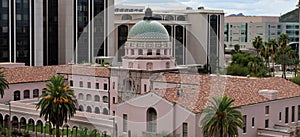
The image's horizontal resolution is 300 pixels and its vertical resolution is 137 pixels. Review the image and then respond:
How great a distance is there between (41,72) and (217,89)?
21.7 m

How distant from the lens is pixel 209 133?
105 feet

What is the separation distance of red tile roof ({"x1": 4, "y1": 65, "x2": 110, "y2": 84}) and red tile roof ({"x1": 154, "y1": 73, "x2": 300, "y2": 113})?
8.74 meters

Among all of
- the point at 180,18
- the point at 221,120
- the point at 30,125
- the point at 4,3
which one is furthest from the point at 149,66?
the point at 180,18

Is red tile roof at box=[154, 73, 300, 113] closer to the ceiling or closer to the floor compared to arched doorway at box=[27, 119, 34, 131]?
closer to the ceiling

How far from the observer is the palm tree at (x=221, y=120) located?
31422 millimetres

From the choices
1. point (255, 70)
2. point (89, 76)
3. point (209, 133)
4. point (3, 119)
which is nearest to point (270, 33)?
point (255, 70)

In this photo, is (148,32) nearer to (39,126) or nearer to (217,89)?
(217,89)

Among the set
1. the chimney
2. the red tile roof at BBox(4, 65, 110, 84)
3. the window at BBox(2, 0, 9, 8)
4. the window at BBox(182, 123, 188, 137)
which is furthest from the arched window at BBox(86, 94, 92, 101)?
the window at BBox(2, 0, 9, 8)

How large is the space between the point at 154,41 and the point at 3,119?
14790 mm

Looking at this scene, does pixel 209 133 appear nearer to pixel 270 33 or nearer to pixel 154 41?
pixel 154 41

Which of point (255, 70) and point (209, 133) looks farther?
point (255, 70)

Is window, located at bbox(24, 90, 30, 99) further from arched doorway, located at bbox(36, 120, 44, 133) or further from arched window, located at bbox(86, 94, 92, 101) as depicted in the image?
arched doorway, located at bbox(36, 120, 44, 133)

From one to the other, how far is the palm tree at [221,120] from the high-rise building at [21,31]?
43.2 metres

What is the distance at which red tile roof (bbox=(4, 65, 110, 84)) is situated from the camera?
5219 cm
